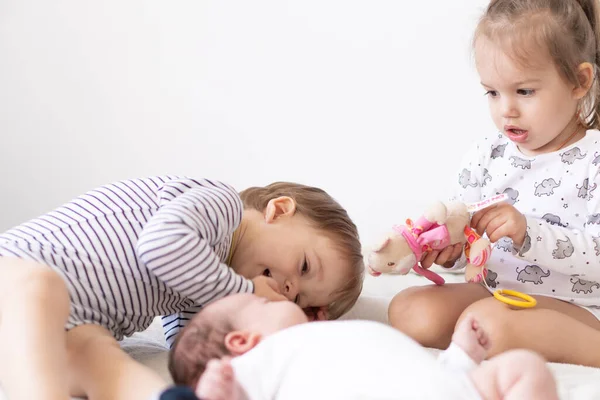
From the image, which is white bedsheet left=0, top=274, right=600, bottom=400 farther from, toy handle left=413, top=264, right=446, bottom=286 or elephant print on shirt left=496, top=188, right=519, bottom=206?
elephant print on shirt left=496, top=188, right=519, bottom=206

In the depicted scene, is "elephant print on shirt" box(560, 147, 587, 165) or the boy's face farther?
"elephant print on shirt" box(560, 147, 587, 165)

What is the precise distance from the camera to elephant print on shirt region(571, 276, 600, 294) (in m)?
1.50

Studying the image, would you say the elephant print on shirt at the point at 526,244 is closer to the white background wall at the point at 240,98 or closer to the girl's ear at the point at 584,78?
the girl's ear at the point at 584,78

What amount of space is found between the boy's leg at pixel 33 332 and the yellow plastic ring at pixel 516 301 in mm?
779

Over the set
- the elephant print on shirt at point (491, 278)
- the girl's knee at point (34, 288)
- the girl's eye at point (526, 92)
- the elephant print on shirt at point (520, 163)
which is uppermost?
the girl's eye at point (526, 92)

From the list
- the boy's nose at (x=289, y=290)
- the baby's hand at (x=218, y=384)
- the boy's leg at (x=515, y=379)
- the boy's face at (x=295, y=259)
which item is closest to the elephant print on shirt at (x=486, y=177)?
the boy's face at (x=295, y=259)

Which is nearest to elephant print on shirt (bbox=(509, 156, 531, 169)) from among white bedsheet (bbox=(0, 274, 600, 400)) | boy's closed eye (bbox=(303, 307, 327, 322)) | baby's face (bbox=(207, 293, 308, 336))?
white bedsheet (bbox=(0, 274, 600, 400))

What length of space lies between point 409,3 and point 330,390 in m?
1.70

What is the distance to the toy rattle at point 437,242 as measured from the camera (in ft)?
4.45

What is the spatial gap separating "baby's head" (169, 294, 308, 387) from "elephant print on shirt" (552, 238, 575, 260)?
2.00 feet

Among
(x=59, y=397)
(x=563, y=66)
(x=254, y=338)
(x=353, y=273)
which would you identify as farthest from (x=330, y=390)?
Result: (x=563, y=66)

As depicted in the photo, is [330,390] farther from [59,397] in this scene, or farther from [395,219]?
[395,219]

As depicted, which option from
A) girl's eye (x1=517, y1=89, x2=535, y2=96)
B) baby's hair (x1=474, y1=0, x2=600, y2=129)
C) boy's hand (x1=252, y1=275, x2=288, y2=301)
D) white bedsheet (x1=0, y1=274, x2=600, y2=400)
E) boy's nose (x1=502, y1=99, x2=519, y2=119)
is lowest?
white bedsheet (x1=0, y1=274, x2=600, y2=400)

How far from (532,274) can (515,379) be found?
72cm
